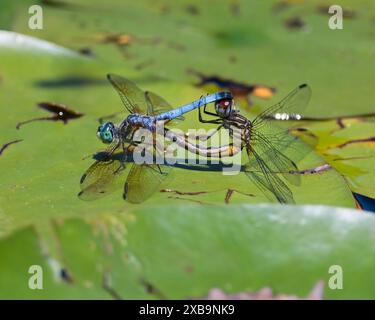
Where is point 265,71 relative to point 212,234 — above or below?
above

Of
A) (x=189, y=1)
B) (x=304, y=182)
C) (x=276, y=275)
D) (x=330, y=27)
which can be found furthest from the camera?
(x=189, y=1)

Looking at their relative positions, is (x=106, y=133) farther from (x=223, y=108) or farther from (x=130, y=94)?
(x=223, y=108)

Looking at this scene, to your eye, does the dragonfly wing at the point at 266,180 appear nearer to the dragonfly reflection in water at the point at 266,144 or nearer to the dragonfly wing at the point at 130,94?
the dragonfly reflection in water at the point at 266,144

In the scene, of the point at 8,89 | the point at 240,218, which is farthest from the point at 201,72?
the point at 240,218

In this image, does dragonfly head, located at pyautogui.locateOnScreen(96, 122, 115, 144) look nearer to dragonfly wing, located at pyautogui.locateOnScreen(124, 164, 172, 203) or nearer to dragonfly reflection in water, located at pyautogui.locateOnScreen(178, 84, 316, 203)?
dragonfly wing, located at pyautogui.locateOnScreen(124, 164, 172, 203)

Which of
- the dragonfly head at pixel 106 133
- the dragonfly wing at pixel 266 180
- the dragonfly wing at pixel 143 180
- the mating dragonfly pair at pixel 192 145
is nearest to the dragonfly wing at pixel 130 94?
the mating dragonfly pair at pixel 192 145

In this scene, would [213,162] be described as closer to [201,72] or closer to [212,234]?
[212,234]

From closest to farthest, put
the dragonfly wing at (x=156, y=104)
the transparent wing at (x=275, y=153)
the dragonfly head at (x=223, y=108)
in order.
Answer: the transparent wing at (x=275, y=153) < the dragonfly head at (x=223, y=108) < the dragonfly wing at (x=156, y=104)

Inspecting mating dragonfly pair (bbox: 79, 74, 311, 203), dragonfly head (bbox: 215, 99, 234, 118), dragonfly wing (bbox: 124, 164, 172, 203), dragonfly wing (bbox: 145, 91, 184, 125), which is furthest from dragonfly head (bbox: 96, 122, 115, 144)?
dragonfly head (bbox: 215, 99, 234, 118)
